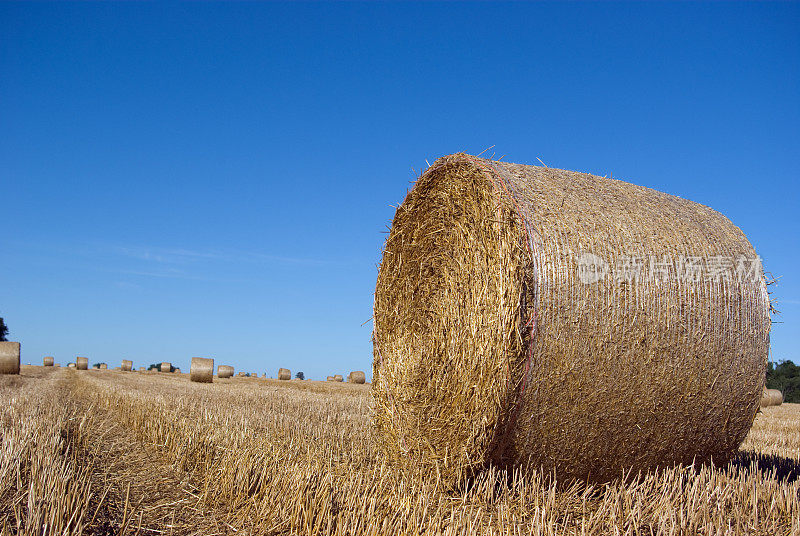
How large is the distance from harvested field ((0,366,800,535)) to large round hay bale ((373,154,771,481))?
27 centimetres

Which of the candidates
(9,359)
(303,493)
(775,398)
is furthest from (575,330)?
(9,359)

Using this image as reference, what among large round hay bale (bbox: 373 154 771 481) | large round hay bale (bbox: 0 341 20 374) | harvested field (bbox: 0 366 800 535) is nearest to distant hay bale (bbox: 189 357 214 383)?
large round hay bale (bbox: 0 341 20 374)

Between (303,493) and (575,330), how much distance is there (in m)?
1.91

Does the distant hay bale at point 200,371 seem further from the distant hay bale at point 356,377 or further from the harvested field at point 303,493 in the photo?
the harvested field at point 303,493

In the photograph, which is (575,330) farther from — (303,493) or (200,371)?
(200,371)

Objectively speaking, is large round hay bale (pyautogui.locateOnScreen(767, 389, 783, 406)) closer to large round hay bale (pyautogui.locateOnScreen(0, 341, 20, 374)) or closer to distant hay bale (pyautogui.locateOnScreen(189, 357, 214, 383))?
distant hay bale (pyautogui.locateOnScreen(189, 357, 214, 383))

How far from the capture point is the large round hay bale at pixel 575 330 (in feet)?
12.2

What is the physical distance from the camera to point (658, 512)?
10.7ft

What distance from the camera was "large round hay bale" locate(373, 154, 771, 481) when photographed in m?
3.72

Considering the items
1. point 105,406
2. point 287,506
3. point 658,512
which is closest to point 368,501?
point 287,506

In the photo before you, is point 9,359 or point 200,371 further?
point 200,371

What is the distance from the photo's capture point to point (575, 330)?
371 cm

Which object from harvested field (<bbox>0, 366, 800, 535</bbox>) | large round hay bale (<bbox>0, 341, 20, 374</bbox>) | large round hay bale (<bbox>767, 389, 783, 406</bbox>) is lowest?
large round hay bale (<bbox>767, 389, 783, 406</bbox>)

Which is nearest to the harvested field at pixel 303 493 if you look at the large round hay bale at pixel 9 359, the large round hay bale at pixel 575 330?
the large round hay bale at pixel 575 330
